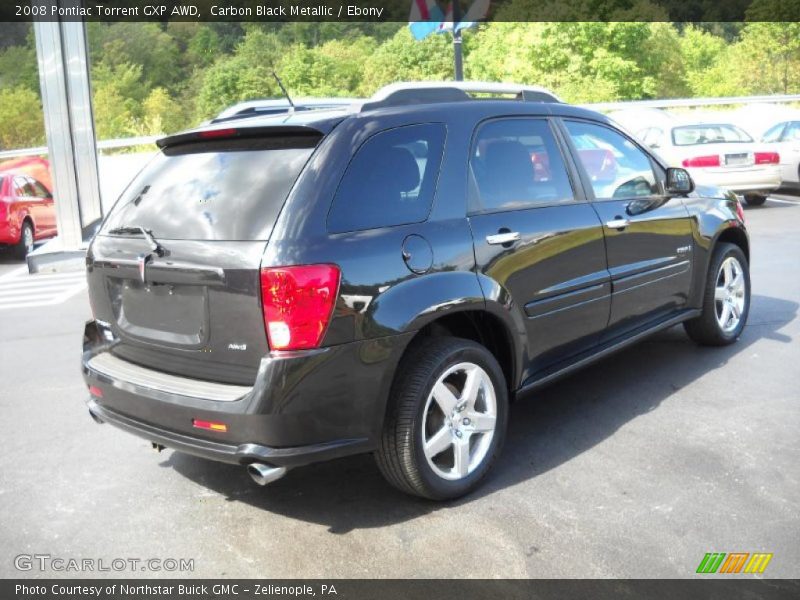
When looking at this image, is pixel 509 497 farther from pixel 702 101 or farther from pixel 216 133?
pixel 702 101

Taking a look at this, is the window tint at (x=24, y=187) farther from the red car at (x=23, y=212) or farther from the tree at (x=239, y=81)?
the tree at (x=239, y=81)

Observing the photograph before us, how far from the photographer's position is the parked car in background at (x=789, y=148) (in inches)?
653

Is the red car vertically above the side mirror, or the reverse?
the side mirror

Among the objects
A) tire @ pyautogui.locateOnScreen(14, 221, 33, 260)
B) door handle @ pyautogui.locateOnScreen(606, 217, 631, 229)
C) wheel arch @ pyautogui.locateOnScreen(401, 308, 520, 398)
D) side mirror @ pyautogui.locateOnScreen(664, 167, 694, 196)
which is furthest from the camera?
tire @ pyautogui.locateOnScreen(14, 221, 33, 260)

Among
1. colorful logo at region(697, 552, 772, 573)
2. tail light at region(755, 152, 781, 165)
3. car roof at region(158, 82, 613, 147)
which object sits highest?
car roof at region(158, 82, 613, 147)

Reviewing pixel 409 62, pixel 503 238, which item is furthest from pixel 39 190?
pixel 409 62

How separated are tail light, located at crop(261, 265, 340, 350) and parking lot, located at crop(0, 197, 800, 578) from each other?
2.90 feet

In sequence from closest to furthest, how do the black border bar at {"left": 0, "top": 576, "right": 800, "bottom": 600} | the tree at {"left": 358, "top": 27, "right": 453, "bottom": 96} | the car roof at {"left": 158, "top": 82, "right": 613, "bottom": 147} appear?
1. the black border bar at {"left": 0, "top": 576, "right": 800, "bottom": 600}
2. the car roof at {"left": 158, "top": 82, "right": 613, "bottom": 147}
3. the tree at {"left": 358, "top": 27, "right": 453, "bottom": 96}

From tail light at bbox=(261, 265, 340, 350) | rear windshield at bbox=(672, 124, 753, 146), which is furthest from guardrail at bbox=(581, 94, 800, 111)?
tail light at bbox=(261, 265, 340, 350)

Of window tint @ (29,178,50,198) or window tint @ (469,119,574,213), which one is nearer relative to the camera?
window tint @ (469,119,574,213)

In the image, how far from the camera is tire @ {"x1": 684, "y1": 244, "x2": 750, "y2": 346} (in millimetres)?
5828

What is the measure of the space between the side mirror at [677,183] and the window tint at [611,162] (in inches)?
4.4

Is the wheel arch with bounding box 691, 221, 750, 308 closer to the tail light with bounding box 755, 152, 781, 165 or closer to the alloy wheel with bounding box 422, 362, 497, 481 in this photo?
the alloy wheel with bounding box 422, 362, 497, 481

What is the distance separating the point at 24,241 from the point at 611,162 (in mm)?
11411
